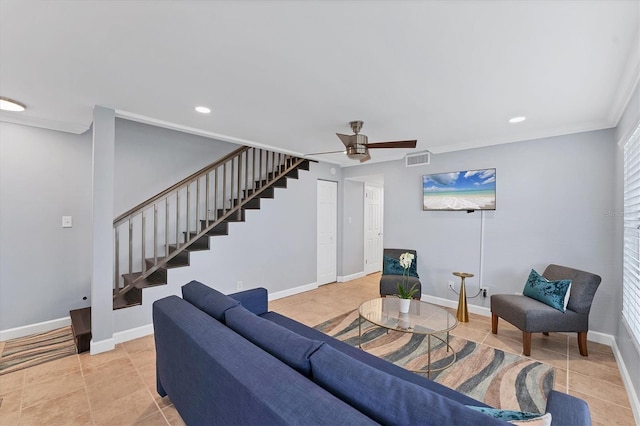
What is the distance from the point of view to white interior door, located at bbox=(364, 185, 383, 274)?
6.31 meters

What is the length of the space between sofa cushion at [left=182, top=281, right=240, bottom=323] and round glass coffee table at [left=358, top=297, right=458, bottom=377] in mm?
1350

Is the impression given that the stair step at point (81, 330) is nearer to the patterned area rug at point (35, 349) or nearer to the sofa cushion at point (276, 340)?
the patterned area rug at point (35, 349)

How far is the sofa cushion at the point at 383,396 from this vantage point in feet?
2.74

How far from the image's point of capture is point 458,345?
300 cm

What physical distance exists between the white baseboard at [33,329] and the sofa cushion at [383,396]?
3.87 meters

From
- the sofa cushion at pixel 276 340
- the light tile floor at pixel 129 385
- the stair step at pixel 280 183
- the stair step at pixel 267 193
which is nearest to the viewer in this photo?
the sofa cushion at pixel 276 340

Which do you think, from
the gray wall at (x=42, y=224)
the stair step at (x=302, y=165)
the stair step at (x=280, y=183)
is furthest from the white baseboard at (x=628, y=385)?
the gray wall at (x=42, y=224)

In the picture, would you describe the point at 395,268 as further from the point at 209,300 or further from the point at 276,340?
the point at 276,340

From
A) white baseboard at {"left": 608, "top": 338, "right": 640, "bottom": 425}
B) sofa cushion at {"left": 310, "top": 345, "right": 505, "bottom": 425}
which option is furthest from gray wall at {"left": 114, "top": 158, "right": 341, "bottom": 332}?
white baseboard at {"left": 608, "top": 338, "right": 640, "bottom": 425}

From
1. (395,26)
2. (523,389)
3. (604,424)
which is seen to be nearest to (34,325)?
(395,26)

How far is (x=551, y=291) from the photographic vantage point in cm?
293

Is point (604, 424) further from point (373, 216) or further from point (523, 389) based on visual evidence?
point (373, 216)

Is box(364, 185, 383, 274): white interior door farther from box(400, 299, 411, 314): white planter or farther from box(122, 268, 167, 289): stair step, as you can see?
box(122, 268, 167, 289): stair step

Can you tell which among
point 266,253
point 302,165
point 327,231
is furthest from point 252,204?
point 327,231
